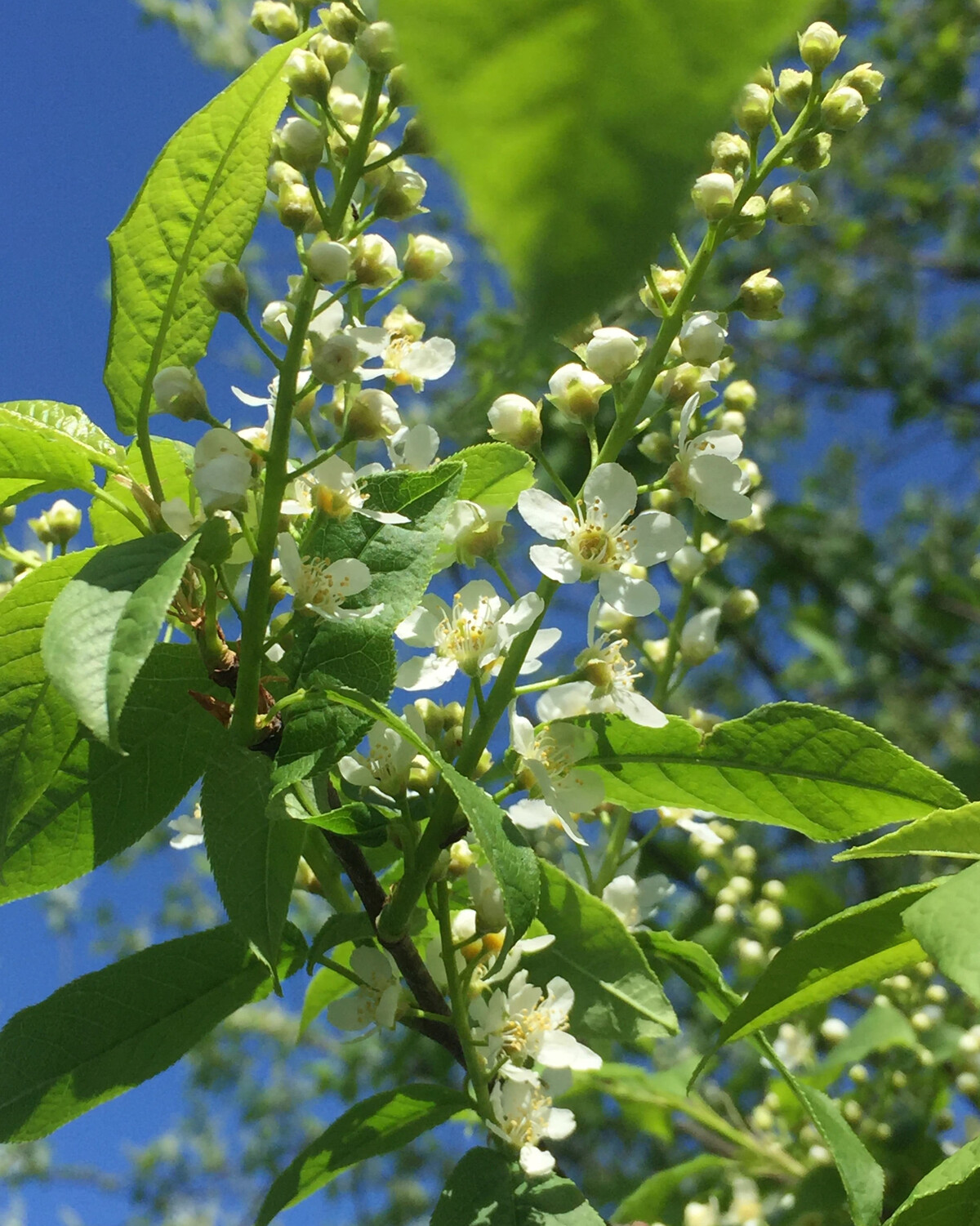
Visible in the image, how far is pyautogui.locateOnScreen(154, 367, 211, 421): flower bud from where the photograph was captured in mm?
1175

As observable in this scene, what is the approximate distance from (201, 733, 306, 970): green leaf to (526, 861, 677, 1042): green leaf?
368 millimetres

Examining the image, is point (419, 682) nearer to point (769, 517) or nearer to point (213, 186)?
point (213, 186)

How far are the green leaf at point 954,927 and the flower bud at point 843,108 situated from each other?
86 centimetres

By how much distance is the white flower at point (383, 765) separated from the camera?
1.29 metres

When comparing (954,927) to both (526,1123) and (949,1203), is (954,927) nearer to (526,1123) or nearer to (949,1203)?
(949,1203)

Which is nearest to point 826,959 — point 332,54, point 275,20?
point 332,54

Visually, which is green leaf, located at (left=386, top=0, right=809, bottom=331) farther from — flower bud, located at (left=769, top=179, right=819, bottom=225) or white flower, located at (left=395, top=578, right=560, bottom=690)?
flower bud, located at (left=769, top=179, right=819, bottom=225)

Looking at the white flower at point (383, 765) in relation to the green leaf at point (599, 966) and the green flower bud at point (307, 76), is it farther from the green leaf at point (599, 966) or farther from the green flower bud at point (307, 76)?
the green flower bud at point (307, 76)

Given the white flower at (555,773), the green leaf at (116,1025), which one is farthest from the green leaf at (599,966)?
the green leaf at (116,1025)

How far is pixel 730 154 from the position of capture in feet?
4.29

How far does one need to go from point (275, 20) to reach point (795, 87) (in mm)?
642

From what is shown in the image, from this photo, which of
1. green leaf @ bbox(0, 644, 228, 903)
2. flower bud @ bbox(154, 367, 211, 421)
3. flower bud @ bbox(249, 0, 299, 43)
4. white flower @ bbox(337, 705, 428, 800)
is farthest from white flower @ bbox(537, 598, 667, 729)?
flower bud @ bbox(249, 0, 299, 43)

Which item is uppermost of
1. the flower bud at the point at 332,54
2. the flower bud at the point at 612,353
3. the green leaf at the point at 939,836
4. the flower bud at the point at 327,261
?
the flower bud at the point at 332,54

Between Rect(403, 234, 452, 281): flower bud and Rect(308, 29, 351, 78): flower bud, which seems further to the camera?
Rect(403, 234, 452, 281): flower bud
